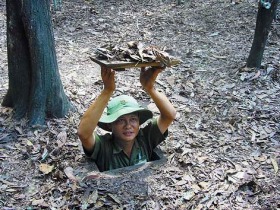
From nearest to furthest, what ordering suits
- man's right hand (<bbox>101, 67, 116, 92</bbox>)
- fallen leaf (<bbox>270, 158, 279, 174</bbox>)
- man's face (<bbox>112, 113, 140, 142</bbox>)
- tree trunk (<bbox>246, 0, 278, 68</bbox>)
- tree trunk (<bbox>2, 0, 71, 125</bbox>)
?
man's right hand (<bbox>101, 67, 116, 92</bbox>), man's face (<bbox>112, 113, 140, 142</bbox>), fallen leaf (<bbox>270, 158, 279, 174</bbox>), tree trunk (<bbox>2, 0, 71, 125</bbox>), tree trunk (<bbox>246, 0, 278, 68</bbox>)

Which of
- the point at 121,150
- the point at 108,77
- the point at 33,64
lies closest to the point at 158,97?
the point at 108,77

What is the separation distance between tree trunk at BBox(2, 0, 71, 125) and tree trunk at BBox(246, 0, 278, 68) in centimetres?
340

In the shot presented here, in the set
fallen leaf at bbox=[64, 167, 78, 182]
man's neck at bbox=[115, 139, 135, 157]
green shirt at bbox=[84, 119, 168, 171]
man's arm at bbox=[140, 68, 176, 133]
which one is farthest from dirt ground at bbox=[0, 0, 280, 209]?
man's arm at bbox=[140, 68, 176, 133]

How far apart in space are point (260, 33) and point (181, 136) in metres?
2.80

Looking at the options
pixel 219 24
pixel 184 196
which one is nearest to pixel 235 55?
pixel 219 24

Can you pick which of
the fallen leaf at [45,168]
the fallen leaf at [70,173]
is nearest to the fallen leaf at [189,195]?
the fallen leaf at [70,173]

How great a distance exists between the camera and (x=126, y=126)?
409 centimetres

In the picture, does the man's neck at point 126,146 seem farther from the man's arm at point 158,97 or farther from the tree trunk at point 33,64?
the tree trunk at point 33,64

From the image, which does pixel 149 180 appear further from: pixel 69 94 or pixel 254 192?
pixel 69 94

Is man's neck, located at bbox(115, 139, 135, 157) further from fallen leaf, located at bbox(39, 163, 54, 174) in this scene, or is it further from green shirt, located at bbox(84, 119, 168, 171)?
fallen leaf, located at bbox(39, 163, 54, 174)

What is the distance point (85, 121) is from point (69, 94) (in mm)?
2167

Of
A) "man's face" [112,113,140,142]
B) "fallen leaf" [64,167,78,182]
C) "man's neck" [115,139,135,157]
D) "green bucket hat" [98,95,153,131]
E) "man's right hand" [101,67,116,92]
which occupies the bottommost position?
"fallen leaf" [64,167,78,182]

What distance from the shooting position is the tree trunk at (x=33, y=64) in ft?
15.4

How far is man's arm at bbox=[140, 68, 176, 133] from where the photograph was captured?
3930mm
